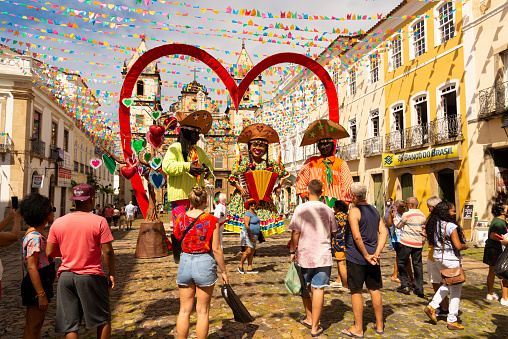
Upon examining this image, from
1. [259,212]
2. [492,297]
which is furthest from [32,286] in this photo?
[492,297]

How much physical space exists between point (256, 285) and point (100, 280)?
10.2ft

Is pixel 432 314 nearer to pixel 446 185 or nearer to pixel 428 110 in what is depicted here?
pixel 446 185

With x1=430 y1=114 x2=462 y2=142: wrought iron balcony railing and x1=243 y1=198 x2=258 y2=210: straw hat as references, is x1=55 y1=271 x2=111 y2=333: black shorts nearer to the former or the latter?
x1=243 y1=198 x2=258 y2=210: straw hat

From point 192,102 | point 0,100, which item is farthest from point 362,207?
point 192,102

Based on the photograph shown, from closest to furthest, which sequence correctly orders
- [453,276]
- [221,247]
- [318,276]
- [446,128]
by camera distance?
[221,247] < [318,276] < [453,276] < [446,128]

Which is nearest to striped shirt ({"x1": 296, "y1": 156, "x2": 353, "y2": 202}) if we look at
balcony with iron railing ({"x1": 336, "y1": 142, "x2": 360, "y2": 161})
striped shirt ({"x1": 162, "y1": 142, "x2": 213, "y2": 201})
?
striped shirt ({"x1": 162, "y1": 142, "x2": 213, "y2": 201})

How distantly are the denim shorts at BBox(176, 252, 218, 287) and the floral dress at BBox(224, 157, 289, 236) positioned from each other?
→ 306cm

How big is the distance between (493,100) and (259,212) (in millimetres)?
10092

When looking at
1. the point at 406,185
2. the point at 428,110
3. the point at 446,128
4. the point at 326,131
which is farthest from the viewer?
the point at 406,185

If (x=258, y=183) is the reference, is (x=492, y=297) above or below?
below

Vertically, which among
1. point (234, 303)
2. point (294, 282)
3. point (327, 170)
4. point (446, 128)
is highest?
point (446, 128)

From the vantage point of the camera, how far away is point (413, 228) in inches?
208

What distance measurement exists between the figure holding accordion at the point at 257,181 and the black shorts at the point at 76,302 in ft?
11.6

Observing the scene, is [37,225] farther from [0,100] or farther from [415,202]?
[0,100]
